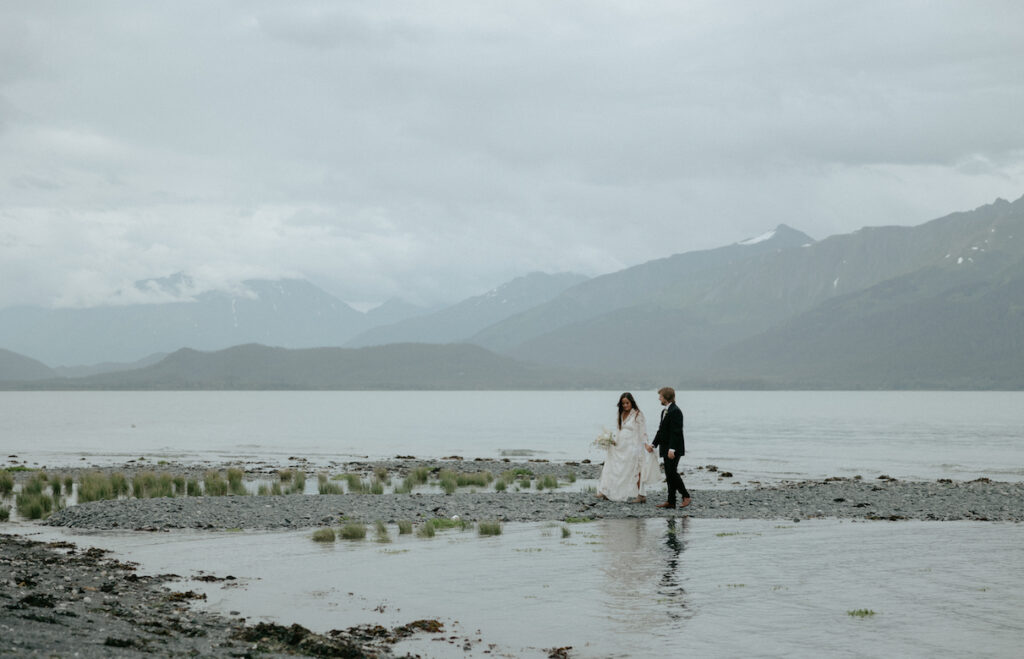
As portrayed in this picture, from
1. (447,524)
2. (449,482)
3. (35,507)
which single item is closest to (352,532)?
(447,524)

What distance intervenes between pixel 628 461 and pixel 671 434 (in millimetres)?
2205

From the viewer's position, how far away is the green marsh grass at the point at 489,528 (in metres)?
22.3

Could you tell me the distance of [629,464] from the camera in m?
25.5

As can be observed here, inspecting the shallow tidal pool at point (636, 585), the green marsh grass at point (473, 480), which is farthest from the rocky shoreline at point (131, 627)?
the green marsh grass at point (473, 480)

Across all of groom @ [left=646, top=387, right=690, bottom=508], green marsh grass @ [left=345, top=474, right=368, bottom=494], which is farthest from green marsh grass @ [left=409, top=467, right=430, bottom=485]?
groom @ [left=646, top=387, right=690, bottom=508]

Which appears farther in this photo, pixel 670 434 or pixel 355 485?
pixel 355 485

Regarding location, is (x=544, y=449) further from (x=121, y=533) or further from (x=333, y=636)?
(x=333, y=636)

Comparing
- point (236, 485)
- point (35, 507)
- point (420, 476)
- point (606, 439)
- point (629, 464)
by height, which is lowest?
point (420, 476)

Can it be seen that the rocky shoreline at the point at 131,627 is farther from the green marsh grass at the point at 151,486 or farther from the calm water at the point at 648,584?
the green marsh grass at the point at 151,486

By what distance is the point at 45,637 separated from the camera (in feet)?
36.9

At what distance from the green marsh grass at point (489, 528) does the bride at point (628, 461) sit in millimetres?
4038

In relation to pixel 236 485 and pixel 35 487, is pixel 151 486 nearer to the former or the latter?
pixel 236 485

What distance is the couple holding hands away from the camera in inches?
930

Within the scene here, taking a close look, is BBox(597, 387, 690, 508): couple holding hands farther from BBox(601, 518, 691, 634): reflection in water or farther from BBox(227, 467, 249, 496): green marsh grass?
BBox(227, 467, 249, 496): green marsh grass
